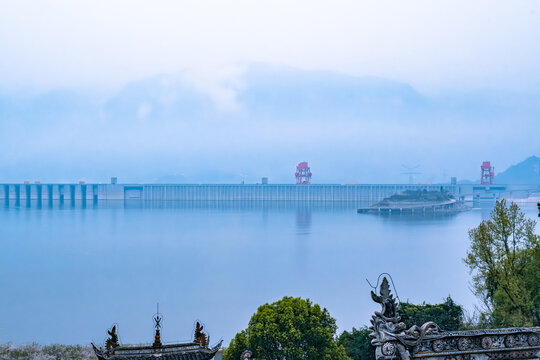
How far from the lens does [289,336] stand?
1040cm

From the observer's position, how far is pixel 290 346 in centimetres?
1033

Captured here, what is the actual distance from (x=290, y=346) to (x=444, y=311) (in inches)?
201

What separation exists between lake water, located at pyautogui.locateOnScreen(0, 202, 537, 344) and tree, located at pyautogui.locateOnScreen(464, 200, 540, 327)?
24.4ft

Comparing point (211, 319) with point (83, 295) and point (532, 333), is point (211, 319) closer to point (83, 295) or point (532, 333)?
point (83, 295)

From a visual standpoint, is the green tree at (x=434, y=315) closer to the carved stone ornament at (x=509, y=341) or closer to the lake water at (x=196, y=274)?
the lake water at (x=196, y=274)

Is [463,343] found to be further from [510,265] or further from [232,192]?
[232,192]

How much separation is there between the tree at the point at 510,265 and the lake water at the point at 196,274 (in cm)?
745

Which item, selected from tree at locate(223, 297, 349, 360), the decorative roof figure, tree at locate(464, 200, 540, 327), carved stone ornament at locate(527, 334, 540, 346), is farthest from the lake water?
carved stone ornament at locate(527, 334, 540, 346)

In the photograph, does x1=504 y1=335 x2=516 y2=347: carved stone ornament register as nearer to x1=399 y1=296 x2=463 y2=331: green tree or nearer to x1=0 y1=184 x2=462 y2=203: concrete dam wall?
x1=399 y1=296 x2=463 y2=331: green tree

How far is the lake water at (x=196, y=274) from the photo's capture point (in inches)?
872

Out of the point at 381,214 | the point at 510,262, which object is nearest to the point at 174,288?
the point at 510,262

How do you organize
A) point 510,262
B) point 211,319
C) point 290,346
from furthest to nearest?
point 211,319 → point 510,262 → point 290,346

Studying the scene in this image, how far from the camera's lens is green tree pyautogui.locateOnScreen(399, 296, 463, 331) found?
1320cm

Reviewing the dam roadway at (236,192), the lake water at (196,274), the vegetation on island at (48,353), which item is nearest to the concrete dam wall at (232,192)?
the dam roadway at (236,192)
